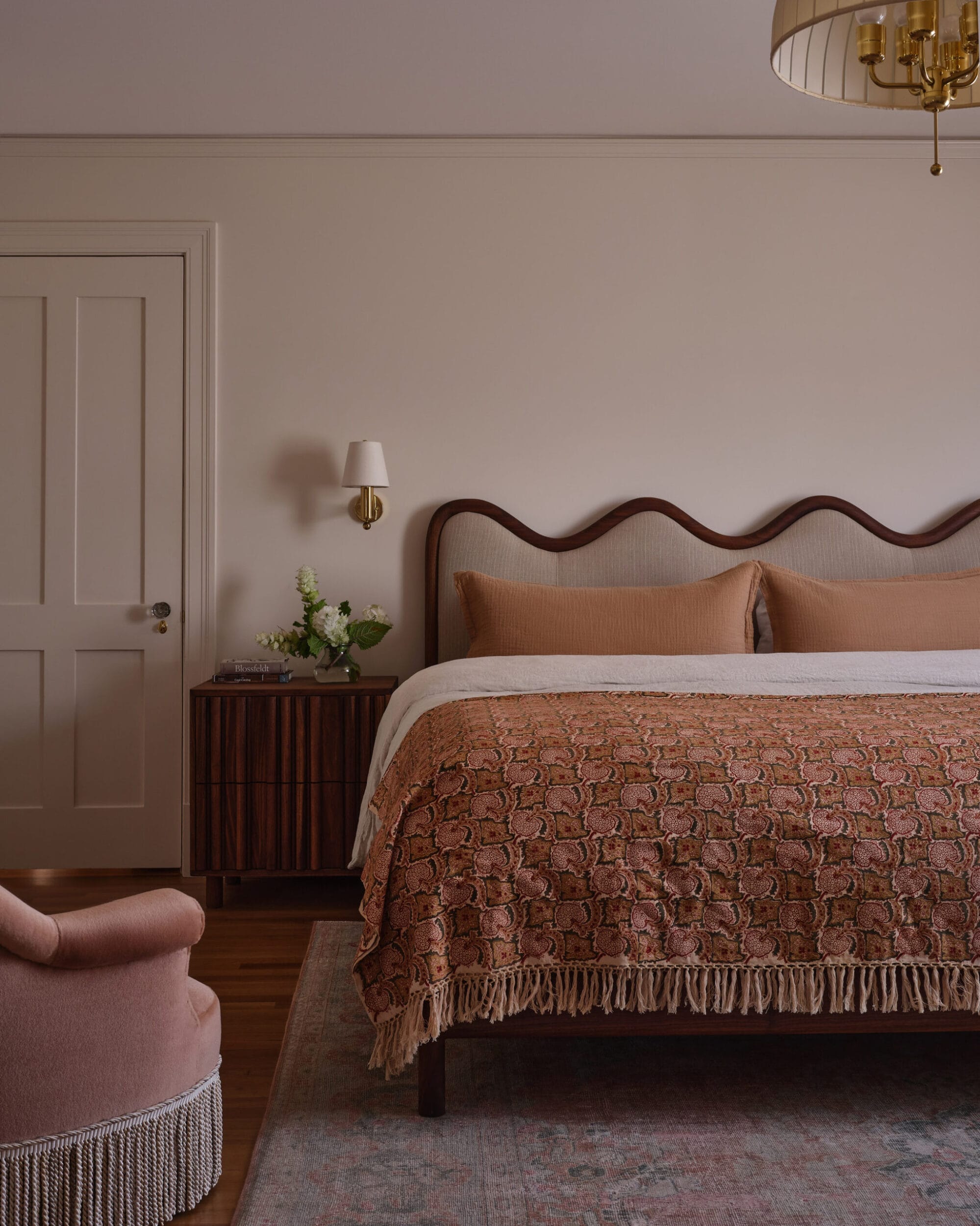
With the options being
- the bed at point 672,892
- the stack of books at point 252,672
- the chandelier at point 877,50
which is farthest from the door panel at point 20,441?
the chandelier at point 877,50

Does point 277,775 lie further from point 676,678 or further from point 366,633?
point 676,678

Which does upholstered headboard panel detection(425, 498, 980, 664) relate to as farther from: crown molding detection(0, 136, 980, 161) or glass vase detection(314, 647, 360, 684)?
crown molding detection(0, 136, 980, 161)

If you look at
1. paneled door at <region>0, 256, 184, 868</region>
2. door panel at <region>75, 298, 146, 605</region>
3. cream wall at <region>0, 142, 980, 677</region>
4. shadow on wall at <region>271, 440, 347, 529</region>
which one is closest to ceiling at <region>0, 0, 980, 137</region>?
cream wall at <region>0, 142, 980, 677</region>

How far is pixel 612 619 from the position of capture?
10.6 ft

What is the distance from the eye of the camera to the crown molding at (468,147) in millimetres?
3535

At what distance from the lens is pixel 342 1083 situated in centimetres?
198

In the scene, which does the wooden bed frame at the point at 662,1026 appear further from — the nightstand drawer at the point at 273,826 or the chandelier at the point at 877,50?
the chandelier at the point at 877,50

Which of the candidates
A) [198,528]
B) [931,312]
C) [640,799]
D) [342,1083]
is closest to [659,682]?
[640,799]

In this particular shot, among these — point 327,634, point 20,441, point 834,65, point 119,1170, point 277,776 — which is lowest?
point 119,1170

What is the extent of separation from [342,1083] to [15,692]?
218cm

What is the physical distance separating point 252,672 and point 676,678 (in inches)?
58.0

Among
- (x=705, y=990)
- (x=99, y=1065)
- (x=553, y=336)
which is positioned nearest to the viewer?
(x=99, y=1065)

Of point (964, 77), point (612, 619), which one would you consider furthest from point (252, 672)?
point (964, 77)

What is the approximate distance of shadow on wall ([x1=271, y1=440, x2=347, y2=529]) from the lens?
3.61m
